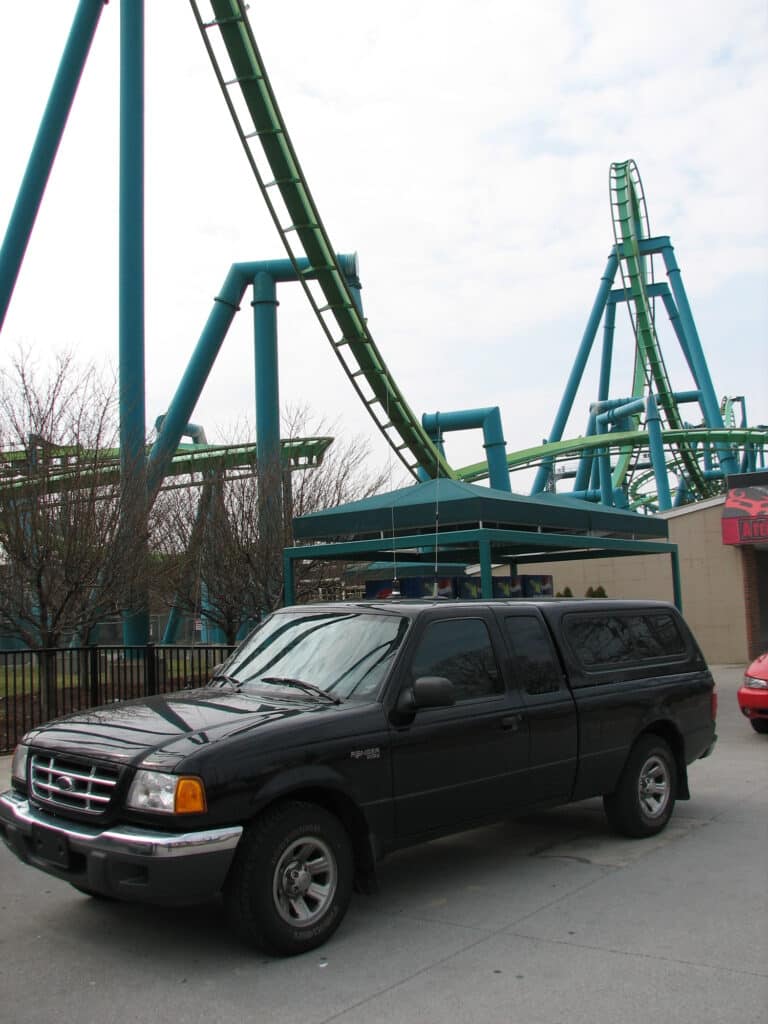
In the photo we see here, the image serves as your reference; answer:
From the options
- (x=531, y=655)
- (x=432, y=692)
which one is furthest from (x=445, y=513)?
(x=432, y=692)

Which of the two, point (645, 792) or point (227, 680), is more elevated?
point (227, 680)

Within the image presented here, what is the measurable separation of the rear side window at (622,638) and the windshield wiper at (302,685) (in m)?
2.09

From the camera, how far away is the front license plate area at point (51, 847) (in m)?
4.83

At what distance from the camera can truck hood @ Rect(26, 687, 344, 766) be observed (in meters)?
4.89

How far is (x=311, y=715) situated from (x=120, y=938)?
1.54 metres

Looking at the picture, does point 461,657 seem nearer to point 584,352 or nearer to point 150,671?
point 150,671

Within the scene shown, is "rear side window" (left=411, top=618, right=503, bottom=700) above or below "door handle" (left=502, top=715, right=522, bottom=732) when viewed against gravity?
above

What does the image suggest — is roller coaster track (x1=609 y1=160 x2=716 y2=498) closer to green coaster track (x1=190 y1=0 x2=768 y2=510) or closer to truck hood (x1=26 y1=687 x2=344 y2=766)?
green coaster track (x1=190 y1=0 x2=768 y2=510)

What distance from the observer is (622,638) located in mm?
7457

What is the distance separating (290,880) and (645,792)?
339cm

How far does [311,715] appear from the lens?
5.28 m

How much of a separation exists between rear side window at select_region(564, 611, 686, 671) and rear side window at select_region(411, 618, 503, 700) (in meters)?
0.92

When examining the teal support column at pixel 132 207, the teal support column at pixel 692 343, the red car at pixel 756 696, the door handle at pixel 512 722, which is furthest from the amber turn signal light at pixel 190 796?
the teal support column at pixel 692 343

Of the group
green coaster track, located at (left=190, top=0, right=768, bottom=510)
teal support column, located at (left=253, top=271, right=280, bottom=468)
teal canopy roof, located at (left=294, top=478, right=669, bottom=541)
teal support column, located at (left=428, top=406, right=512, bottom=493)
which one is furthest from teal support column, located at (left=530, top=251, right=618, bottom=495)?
teal canopy roof, located at (left=294, top=478, right=669, bottom=541)
